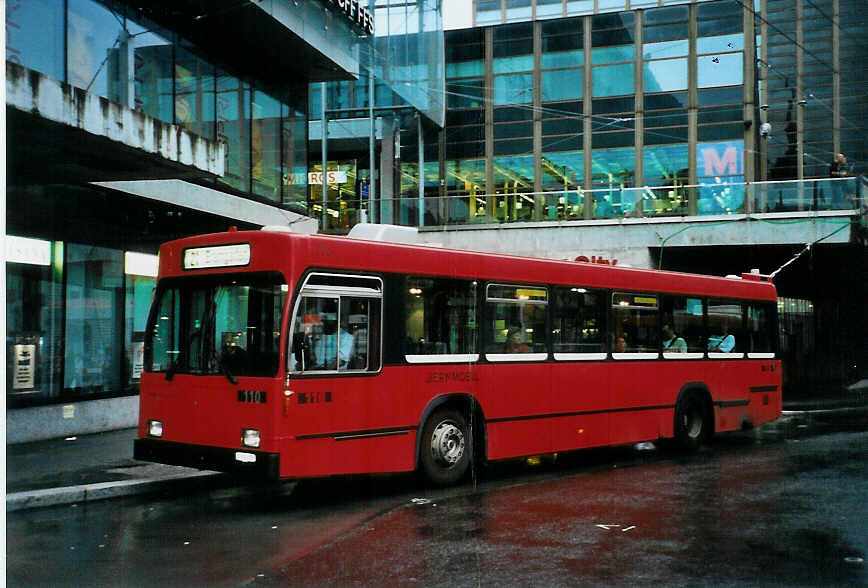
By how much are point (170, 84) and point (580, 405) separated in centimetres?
953

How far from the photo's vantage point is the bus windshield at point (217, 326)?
9.45 meters

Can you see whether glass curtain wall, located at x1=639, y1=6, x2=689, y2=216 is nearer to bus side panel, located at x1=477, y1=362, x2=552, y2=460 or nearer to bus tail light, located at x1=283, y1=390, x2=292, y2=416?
bus side panel, located at x1=477, y1=362, x2=552, y2=460

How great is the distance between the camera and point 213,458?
952 centimetres

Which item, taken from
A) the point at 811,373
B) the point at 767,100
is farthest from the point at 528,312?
the point at 767,100

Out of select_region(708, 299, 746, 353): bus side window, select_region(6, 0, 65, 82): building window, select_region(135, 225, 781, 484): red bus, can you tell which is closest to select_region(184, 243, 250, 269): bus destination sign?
select_region(135, 225, 781, 484): red bus

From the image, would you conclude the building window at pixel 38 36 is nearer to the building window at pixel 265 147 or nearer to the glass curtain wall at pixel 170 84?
the glass curtain wall at pixel 170 84

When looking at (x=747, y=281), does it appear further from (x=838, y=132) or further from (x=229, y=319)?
(x=838, y=132)

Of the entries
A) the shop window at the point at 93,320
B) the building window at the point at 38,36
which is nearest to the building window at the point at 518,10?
the shop window at the point at 93,320

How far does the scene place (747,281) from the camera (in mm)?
16812

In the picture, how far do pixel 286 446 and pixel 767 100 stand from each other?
40280 millimetres

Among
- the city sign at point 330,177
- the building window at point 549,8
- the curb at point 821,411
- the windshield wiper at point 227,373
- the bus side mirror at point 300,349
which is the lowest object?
the curb at point 821,411

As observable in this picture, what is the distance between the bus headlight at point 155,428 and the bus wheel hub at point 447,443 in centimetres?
296

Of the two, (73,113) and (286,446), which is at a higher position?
(73,113)

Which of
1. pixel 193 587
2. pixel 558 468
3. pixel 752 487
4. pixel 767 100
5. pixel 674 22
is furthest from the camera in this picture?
pixel 767 100
